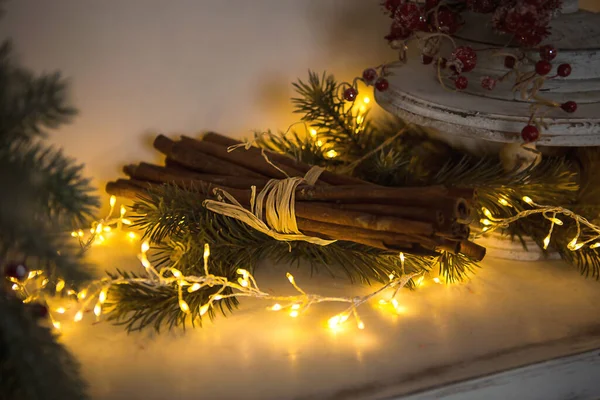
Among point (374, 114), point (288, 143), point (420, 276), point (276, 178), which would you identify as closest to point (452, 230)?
point (420, 276)

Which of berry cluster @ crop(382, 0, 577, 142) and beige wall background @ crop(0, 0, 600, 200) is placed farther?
beige wall background @ crop(0, 0, 600, 200)

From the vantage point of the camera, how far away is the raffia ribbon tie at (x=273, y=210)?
0.73 m

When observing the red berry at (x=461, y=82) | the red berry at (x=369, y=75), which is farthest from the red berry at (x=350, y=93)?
the red berry at (x=461, y=82)

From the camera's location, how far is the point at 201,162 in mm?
873

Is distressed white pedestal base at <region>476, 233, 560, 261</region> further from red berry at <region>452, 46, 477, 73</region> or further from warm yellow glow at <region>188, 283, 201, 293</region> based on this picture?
warm yellow glow at <region>188, 283, 201, 293</region>

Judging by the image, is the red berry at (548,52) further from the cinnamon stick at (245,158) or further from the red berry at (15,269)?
the red berry at (15,269)

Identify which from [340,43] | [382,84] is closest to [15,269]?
[382,84]

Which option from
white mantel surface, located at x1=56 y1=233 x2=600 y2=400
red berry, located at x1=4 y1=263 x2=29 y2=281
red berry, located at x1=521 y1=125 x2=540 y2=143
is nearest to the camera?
red berry, located at x1=4 y1=263 x2=29 y2=281

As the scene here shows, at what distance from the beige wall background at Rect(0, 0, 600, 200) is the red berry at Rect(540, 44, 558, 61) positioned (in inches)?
13.8

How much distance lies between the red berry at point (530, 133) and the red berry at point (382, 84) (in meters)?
0.19

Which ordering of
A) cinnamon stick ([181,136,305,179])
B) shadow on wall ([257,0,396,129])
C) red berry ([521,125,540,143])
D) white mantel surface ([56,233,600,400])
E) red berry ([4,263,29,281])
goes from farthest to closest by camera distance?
shadow on wall ([257,0,396,129])
cinnamon stick ([181,136,305,179])
red berry ([521,125,540,143])
white mantel surface ([56,233,600,400])
red berry ([4,263,29,281])

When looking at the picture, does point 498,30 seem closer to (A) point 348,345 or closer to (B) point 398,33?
(B) point 398,33

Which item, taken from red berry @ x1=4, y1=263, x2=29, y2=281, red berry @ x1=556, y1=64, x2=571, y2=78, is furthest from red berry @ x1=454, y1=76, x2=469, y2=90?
red berry @ x1=4, y1=263, x2=29, y2=281

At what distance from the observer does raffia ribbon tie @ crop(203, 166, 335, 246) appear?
0.73 metres
